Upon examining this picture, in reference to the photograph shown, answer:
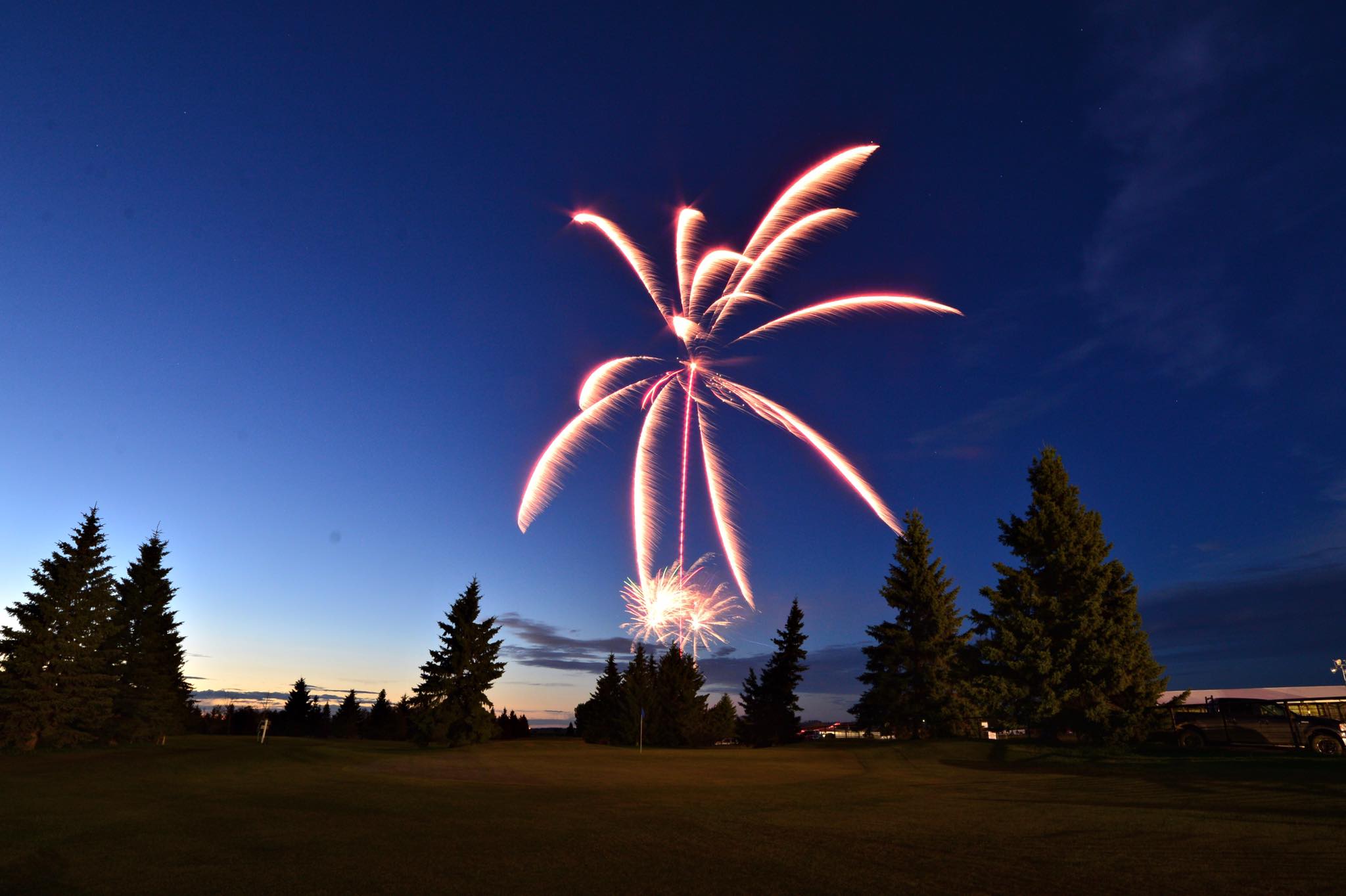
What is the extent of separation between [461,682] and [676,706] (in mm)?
22897

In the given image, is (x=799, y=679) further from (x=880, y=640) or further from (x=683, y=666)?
(x=880, y=640)

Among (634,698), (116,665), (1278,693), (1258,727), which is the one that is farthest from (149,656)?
(1278,693)

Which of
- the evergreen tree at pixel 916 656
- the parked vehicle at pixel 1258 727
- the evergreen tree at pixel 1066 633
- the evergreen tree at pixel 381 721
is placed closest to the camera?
the parked vehicle at pixel 1258 727

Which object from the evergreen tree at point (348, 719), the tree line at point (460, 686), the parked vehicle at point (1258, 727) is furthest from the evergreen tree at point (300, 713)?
the parked vehicle at point (1258, 727)

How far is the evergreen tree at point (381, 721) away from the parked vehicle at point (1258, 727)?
3062 inches

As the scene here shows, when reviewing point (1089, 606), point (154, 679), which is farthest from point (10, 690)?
point (1089, 606)

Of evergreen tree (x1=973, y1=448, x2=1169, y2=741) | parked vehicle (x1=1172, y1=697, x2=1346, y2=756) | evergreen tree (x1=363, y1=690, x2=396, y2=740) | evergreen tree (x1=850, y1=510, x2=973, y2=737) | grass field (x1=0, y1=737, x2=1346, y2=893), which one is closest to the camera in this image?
grass field (x1=0, y1=737, x2=1346, y2=893)

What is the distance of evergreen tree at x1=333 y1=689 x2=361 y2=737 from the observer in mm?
84250

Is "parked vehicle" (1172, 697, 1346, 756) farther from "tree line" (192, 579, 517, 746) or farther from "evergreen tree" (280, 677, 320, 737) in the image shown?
"evergreen tree" (280, 677, 320, 737)

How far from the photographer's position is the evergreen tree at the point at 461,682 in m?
43.5

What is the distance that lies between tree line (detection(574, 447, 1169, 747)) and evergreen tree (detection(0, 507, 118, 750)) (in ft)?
127

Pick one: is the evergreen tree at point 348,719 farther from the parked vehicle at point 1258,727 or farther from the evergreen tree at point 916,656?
the parked vehicle at point 1258,727

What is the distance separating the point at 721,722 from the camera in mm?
70438

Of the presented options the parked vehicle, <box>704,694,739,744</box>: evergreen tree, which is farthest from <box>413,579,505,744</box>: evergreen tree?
the parked vehicle
